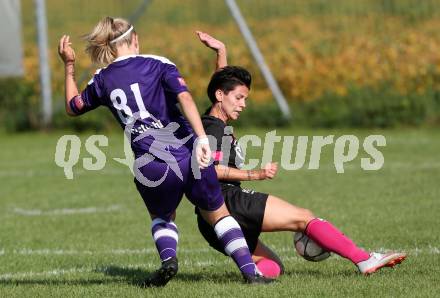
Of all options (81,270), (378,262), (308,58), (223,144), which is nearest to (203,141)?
(223,144)

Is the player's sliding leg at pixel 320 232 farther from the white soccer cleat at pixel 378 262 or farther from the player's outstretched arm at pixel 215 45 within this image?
the player's outstretched arm at pixel 215 45

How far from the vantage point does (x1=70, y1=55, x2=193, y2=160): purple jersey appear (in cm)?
625

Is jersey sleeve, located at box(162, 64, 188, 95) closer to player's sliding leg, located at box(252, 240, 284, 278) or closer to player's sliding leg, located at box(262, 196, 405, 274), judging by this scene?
player's sliding leg, located at box(262, 196, 405, 274)

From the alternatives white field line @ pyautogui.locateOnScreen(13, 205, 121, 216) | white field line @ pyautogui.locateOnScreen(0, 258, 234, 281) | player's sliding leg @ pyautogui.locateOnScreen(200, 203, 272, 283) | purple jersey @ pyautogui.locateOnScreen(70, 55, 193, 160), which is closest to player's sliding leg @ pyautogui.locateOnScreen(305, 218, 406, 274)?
player's sliding leg @ pyautogui.locateOnScreen(200, 203, 272, 283)

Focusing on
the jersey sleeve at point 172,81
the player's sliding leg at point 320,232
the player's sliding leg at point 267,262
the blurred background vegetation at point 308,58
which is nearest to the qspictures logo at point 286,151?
the blurred background vegetation at point 308,58

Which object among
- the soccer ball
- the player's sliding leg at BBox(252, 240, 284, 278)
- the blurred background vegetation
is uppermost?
the soccer ball

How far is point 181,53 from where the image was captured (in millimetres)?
20703

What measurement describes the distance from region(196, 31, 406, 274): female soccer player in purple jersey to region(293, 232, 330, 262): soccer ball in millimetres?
179

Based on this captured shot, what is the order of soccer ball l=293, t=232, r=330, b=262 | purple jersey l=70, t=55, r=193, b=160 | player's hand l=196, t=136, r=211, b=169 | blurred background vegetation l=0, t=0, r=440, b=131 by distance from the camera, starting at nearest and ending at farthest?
player's hand l=196, t=136, r=211, b=169 < purple jersey l=70, t=55, r=193, b=160 < soccer ball l=293, t=232, r=330, b=262 < blurred background vegetation l=0, t=0, r=440, b=131

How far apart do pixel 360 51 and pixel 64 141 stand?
5.94 metres

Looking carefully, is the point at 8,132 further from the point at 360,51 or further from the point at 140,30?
the point at 360,51

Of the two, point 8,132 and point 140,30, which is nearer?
point 8,132

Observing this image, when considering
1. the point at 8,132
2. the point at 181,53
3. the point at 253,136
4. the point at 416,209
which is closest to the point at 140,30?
the point at 181,53

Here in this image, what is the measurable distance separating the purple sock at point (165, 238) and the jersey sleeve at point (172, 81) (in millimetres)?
912
